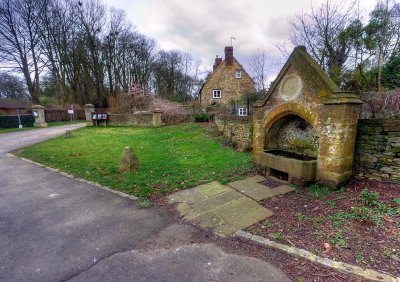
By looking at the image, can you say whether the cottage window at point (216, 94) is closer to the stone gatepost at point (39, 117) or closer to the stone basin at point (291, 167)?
the stone gatepost at point (39, 117)

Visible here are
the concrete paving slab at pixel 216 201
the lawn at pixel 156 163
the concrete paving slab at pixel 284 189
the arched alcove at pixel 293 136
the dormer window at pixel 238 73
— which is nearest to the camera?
the concrete paving slab at pixel 216 201

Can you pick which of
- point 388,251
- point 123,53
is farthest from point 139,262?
point 123,53

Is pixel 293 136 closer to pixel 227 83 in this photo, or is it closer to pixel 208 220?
pixel 208 220

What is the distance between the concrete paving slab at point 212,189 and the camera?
16.0ft

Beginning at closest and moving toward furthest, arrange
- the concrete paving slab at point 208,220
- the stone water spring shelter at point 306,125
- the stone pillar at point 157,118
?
1. the concrete paving slab at point 208,220
2. the stone water spring shelter at point 306,125
3. the stone pillar at point 157,118

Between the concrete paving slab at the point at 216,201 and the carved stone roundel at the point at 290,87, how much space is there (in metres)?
3.00

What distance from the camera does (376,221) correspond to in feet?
10.7

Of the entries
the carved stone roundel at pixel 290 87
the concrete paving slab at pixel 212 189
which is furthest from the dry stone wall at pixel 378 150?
the concrete paving slab at pixel 212 189

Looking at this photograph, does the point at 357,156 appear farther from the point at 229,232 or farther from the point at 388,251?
the point at 229,232

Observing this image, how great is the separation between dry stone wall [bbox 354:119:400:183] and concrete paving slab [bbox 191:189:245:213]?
3.11 metres

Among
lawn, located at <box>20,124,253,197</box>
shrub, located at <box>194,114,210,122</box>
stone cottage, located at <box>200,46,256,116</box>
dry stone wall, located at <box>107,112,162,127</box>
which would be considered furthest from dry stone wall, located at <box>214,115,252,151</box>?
stone cottage, located at <box>200,46,256,116</box>

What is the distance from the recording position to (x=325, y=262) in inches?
100

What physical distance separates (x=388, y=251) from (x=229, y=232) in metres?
2.14

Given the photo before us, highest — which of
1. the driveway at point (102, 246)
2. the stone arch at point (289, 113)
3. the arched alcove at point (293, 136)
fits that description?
the stone arch at point (289, 113)
